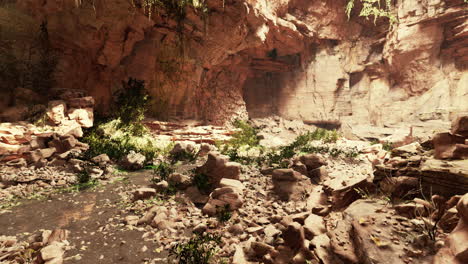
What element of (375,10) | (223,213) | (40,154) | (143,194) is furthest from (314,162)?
(375,10)

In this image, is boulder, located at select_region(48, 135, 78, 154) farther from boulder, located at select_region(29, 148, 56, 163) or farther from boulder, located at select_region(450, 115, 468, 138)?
boulder, located at select_region(450, 115, 468, 138)

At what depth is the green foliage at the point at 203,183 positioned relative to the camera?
500 cm

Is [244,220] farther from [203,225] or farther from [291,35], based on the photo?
[291,35]

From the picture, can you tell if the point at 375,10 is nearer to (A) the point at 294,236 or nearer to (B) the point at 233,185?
(B) the point at 233,185

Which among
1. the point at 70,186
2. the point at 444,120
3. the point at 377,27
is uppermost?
the point at 377,27

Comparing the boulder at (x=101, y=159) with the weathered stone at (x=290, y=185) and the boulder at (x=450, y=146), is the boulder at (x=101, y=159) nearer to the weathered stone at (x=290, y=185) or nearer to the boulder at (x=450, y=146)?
the weathered stone at (x=290, y=185)

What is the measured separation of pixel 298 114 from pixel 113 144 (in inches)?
546

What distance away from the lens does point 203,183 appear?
505 centimetres

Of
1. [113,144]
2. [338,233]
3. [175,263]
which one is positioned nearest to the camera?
[338,233]

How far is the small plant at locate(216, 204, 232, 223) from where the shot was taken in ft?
12.8

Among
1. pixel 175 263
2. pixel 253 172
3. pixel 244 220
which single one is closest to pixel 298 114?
pixel 253 172

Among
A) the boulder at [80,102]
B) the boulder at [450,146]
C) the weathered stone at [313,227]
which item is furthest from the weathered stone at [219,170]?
the boulder at [80,102]

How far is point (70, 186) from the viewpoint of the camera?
213 inches

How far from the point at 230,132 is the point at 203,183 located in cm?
827
